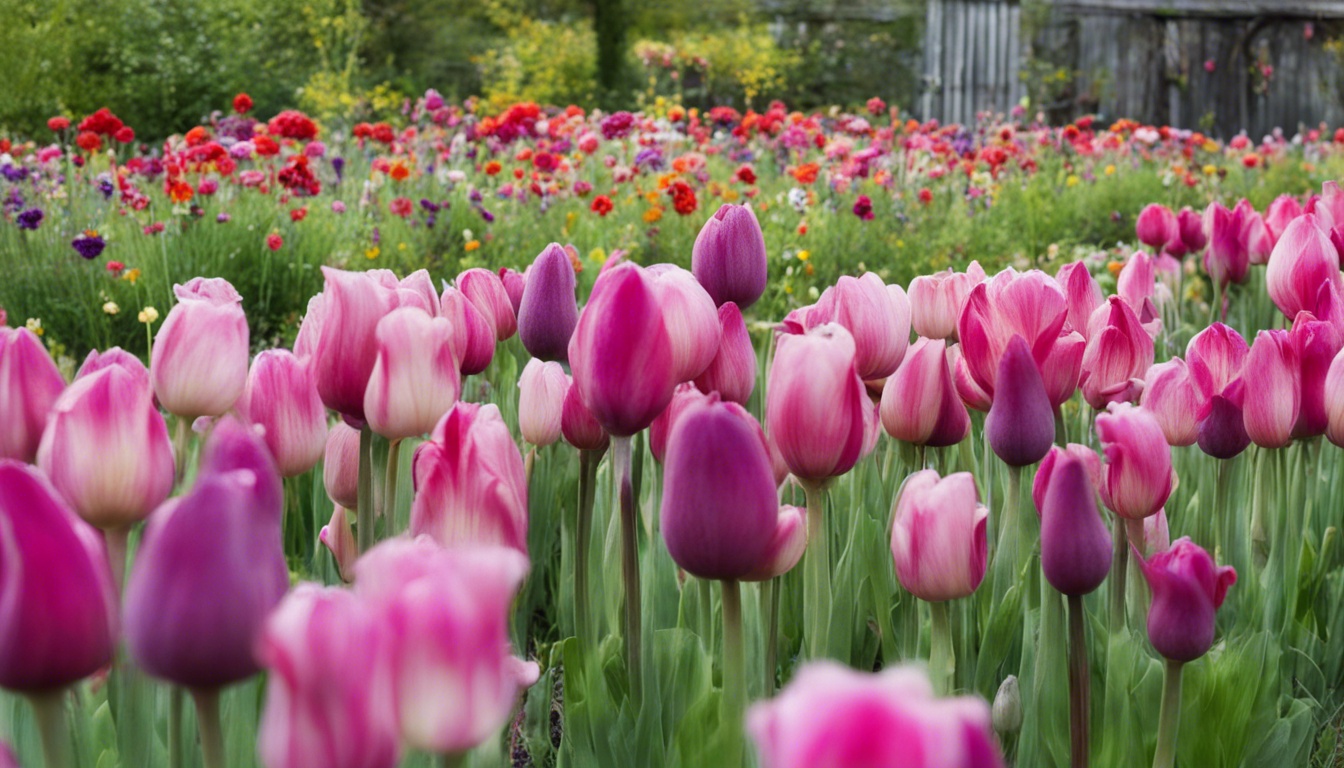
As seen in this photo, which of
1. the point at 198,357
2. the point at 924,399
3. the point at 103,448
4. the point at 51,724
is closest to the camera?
the point at 51,724

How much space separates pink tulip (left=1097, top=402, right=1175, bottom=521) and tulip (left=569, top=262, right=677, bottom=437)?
41 centimetres

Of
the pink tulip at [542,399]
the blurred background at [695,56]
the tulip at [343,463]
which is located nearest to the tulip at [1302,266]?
the pink tulip at [542,399]

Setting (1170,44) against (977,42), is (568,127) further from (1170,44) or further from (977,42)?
(1170,44)

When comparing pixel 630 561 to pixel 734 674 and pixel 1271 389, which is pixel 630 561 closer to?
pixel 734 674

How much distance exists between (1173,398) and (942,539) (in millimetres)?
474

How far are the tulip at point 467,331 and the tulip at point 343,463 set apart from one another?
140 millimetres

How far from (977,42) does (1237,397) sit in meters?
15.7

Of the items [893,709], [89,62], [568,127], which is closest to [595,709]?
[893,709]

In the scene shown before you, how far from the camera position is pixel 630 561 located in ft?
3.28

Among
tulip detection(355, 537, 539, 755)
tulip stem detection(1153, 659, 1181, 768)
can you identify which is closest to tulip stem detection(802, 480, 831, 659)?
tulip stem detection(1153, 659, 1181, 768)

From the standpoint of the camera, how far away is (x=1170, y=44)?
15.8 m

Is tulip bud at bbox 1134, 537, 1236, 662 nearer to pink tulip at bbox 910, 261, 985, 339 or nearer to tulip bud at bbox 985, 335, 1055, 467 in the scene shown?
tulip bud at bbox 985, 335, 1055, 467

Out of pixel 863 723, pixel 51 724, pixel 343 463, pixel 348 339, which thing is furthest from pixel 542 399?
pixel 863 723

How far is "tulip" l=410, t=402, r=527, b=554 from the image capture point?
0.78 metres
